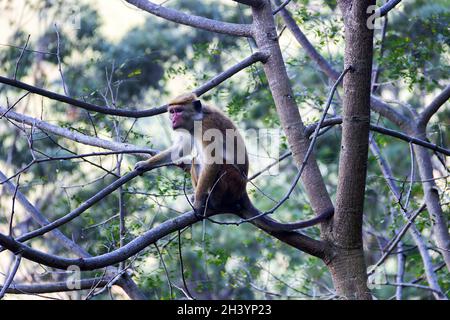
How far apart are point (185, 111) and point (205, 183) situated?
86 centimetres

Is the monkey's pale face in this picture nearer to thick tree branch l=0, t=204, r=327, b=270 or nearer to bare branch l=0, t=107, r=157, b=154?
bare branch l=0, t=107, r=157, b=154

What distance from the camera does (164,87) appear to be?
1391 centimetres

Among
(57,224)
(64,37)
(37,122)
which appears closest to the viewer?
(57,224)

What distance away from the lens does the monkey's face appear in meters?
6.58

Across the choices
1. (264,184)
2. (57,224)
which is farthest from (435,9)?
(57,224)

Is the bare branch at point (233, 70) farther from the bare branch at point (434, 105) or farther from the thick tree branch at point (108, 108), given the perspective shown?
the bare branch at point (434, 105)

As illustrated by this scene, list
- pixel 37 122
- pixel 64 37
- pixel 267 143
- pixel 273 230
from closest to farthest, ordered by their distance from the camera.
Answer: pixel 273 230 < pixel 37 122 < pixel 267 143 < pixel 64 37

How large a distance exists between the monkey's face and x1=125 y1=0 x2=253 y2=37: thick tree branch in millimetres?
850

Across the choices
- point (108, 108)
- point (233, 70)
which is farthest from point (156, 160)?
point (233, 70)

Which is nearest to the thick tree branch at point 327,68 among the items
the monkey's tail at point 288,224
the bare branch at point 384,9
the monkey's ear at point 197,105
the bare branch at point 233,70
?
the monkey's ear at point 197,105

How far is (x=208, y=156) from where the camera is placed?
246 inches

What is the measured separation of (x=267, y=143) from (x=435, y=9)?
4.95 m
